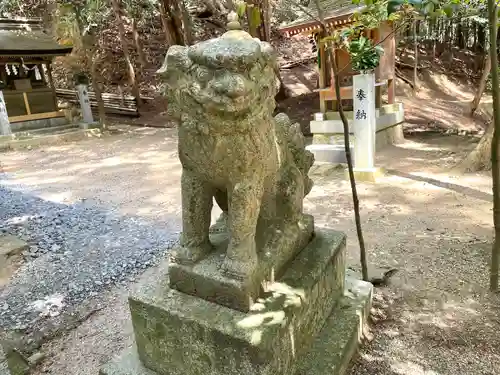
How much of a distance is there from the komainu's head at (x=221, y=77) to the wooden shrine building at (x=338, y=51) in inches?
259

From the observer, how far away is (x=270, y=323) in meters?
1.72

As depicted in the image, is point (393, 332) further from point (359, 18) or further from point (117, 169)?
point (117, 169)

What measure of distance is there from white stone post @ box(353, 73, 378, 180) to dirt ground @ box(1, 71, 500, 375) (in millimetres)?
325

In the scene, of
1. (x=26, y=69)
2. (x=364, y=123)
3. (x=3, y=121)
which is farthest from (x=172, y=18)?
(x=364, y=123)

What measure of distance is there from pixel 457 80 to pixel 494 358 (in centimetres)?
1769

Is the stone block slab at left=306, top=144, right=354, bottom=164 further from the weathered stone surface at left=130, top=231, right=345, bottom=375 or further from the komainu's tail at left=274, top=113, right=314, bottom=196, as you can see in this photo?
the weathered stone surface at left=130, top=231, right=345, bottom=375

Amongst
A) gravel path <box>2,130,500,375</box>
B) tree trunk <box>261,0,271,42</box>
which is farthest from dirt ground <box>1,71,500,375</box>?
tree trunk <box>261,0,271,42</box>

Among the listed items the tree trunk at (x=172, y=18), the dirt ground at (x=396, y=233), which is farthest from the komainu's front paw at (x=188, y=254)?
the tree trunk at (x=172, y=18)

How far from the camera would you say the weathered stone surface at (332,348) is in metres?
2.03

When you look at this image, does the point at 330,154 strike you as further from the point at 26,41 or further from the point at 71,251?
the point at 26,41

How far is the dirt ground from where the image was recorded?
2.46 m

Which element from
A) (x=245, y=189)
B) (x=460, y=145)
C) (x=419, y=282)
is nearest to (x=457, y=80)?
(x=460, y=145)

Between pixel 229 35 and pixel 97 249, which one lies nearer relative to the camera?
pixel 229 35

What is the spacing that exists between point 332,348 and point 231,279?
79 cm
